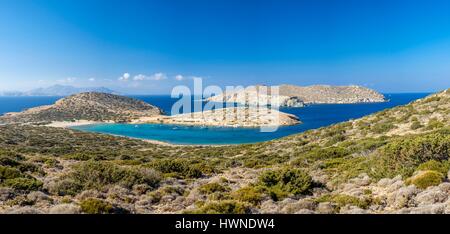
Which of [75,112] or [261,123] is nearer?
[261,123]

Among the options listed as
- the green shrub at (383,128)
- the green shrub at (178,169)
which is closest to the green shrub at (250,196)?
the green shrub at (178,169)

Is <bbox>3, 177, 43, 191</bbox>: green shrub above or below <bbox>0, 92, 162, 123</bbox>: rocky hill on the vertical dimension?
below

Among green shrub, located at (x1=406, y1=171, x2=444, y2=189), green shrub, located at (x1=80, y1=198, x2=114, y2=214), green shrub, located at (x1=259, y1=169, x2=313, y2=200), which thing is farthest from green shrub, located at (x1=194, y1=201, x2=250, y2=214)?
green shrub, located at (x1=406, y1=171, x2=444, y2=189)

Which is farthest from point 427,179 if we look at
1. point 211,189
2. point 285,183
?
point 211,189

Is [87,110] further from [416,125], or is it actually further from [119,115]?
[416,125]

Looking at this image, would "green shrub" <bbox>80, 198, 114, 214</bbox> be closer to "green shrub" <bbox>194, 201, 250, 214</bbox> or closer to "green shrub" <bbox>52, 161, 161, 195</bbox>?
"green shrub" <bbox>194, 201, 250, 214</bbox>
